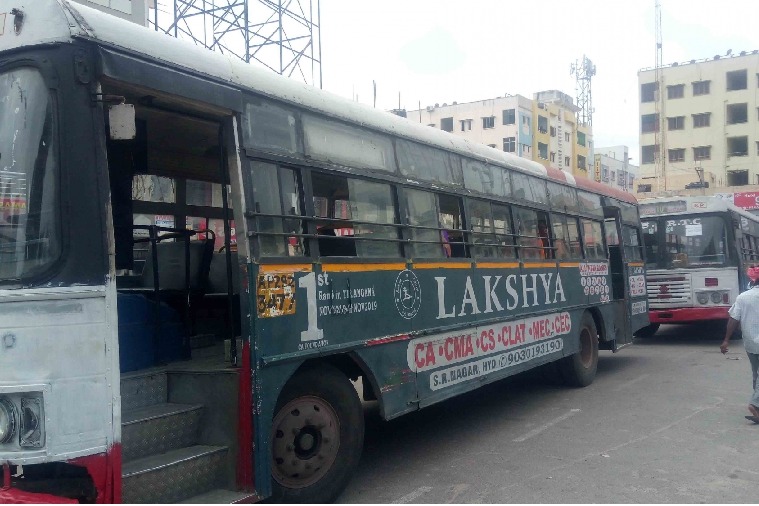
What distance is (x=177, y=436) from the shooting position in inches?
165

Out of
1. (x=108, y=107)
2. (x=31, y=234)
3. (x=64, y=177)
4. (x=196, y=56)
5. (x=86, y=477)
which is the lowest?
(x=86, y=477)

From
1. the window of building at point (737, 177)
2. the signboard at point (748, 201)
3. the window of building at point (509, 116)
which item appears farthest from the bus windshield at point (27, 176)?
the window of building at point (509, 116)

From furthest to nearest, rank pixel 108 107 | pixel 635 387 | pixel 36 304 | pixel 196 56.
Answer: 1. pixel 635 387
2. pixel 196 56
3. pixel 108 107
4. pixel 36 304

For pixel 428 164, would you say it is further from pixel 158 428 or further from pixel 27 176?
pixel 27 176

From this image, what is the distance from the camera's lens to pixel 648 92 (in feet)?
195

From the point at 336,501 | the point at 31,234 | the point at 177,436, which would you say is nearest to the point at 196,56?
the point at 31,234

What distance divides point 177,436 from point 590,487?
312cm

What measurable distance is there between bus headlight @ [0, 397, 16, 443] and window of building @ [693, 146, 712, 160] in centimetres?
6097

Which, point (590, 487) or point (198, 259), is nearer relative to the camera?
point (590, 487)

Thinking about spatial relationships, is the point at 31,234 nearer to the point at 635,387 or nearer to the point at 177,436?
the point at 177,436

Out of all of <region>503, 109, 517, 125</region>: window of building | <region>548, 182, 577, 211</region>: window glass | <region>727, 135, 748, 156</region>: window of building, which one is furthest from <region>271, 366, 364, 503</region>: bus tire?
<region>503, 109, 517, 125</region>: window of building

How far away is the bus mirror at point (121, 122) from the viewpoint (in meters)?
3.61

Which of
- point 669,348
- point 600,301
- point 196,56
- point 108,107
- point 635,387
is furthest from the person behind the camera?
point 669,348

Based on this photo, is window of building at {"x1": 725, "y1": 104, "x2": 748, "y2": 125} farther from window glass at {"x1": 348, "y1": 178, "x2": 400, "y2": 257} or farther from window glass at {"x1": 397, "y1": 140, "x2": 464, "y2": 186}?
window glass at {"x1": 348, "y1": 178, "x2": 400, "y2": 257}
